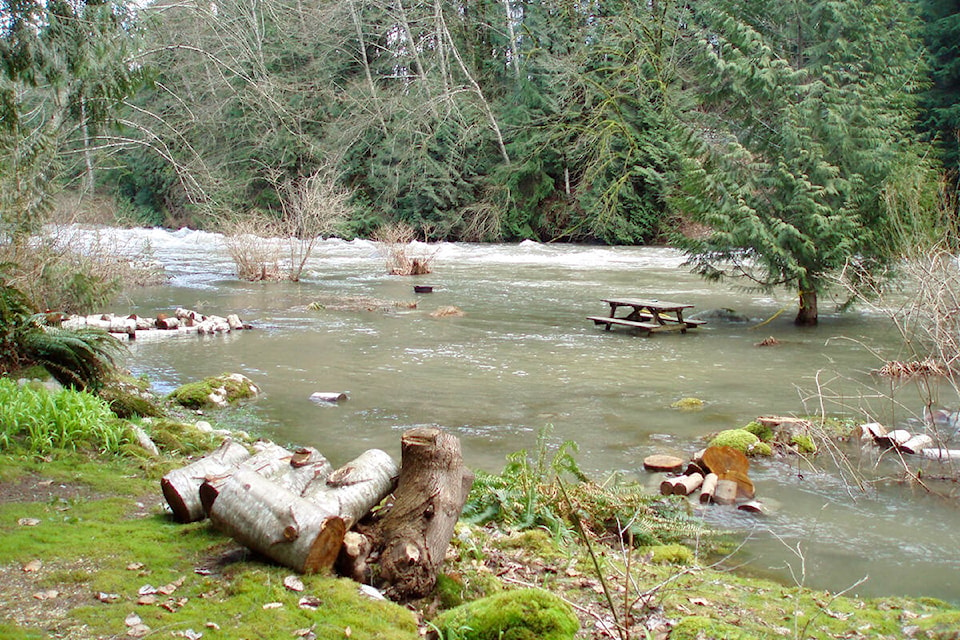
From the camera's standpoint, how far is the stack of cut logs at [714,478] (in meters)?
7.09

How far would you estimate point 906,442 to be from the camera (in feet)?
28.2

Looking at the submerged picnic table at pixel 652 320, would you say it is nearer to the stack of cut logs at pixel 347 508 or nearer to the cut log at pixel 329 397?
the cut log at pixel 329 397

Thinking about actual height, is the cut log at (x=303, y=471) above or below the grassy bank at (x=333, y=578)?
above

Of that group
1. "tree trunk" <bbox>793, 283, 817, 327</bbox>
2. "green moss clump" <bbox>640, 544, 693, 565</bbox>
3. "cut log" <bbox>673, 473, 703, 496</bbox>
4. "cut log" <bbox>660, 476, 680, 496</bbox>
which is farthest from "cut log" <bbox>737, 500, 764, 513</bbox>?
"tree trunk" <bbox>793, 283, 817, 327</bbox>

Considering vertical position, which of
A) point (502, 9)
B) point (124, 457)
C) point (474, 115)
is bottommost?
point (124, 457)

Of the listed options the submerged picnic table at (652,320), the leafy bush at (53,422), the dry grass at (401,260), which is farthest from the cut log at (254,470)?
the dry grass at (401,260)

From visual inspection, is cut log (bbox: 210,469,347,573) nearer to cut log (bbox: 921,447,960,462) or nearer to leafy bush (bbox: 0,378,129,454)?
leafy bush (bbox: 0,378,129,454)

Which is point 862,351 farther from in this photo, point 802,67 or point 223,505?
point 223,505

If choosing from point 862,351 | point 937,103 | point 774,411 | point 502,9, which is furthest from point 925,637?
point 502,9

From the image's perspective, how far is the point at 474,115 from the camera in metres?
41.5

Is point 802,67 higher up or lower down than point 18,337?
higher up

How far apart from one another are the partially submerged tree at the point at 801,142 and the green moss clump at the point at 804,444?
8060 millimetres

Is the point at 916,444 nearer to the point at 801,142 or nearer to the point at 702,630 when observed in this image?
the point at 702,630

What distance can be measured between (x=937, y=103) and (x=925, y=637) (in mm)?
31279
